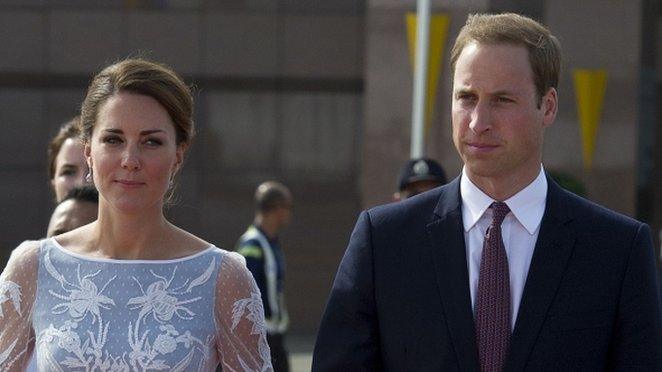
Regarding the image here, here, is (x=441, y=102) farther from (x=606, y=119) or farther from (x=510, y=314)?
(x=510, y=314)

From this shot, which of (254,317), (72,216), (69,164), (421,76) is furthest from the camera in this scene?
(421,76)

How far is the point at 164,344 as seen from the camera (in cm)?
421

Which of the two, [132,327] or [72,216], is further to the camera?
[72,216]

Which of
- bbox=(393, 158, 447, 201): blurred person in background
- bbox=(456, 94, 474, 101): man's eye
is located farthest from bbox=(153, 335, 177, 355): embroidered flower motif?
bbox=(393, 158, 447, 201): blurred person in background

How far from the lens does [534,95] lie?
3.90 m

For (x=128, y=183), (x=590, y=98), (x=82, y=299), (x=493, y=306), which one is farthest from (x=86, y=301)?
(x=590, y=98)

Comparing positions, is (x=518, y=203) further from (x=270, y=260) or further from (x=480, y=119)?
(x=270, y=260)

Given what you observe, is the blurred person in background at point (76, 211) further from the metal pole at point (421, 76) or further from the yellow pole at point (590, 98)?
the yellow pole at point (590, 98)

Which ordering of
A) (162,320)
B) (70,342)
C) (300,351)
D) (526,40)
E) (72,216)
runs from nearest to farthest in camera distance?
(526,40), (70,342), (162,320), (72,216), (300,351)

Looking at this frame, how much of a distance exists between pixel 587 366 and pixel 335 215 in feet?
59.7

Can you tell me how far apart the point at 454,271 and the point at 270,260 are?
7080 millimetres

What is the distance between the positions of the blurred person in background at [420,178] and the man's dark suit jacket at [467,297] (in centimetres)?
411

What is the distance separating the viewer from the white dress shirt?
3.93 m

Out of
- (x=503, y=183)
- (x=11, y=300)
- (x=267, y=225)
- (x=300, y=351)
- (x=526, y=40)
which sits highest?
(x=526, y=40)
